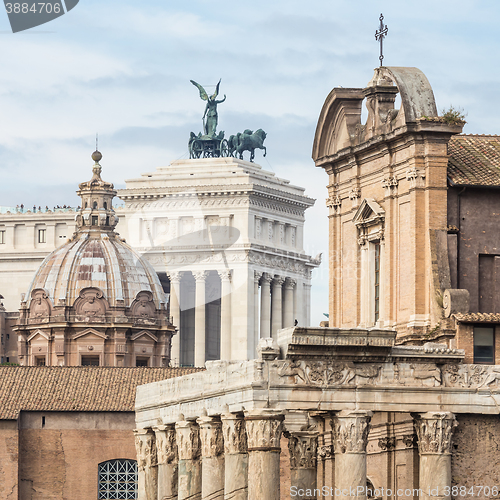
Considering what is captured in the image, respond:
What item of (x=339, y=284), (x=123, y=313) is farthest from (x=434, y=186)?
(x=123, y=313)

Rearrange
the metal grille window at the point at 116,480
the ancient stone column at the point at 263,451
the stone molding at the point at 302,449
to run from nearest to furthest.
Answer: the ancient stone column at the point at 263,451 < the stone molding at the point at 302,449 < the metal grille window at the point at 116,480

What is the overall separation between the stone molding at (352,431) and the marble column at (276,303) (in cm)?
9888

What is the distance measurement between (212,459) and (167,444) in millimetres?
5394

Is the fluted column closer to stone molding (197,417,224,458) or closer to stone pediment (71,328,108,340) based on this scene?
stone pediment (71,328,108,340)

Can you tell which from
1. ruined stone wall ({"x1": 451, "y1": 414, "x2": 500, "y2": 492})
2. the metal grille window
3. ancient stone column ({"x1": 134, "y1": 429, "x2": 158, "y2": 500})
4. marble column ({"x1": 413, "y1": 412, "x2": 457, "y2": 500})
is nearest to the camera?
marble column ({"x1": 413, "y1": 412, "x2": 457, "y2": 500})

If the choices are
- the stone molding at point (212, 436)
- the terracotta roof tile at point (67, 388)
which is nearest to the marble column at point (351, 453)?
the stone molding at point (212, 436)

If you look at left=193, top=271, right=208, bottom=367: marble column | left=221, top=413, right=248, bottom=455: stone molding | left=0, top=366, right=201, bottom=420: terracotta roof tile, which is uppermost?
left=193, top=271, right=208, bottom=367: marble column

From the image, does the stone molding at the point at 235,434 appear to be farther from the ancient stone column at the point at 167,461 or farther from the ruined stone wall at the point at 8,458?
the ruined stone wall at the point at 8,458

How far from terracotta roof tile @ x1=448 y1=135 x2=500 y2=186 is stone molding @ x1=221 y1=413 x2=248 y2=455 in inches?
422

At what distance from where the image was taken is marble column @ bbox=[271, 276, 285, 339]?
490ft

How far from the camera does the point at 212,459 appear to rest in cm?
5422

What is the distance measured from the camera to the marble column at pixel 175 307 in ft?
470

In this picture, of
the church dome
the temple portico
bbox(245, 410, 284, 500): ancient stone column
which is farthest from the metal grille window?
bbox(245, 410, 284, 500): ancient stone column

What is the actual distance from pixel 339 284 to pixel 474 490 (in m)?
Result: 13.2
